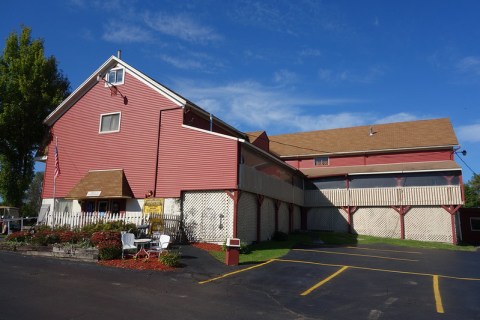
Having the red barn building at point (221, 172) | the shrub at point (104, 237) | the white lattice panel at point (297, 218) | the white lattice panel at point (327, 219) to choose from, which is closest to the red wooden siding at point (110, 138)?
the red barn building at point (221, 172)

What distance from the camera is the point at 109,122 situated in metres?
25.9

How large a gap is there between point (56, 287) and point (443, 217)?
27262mm

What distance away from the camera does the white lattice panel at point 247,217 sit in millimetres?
21395

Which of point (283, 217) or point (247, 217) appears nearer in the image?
point (247, 217)

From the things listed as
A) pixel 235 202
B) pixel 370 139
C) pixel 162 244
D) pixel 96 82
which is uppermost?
pixel 96 82

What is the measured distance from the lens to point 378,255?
20281 mm

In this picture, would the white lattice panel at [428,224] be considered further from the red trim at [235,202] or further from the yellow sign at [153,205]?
the yellow sign at [153,205]

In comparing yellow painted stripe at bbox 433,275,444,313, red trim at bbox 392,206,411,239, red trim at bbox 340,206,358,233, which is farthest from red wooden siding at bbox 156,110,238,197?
red trim at bbox 392,206,411,239

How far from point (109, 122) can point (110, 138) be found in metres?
1.21

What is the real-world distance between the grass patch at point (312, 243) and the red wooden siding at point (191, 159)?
389 centimetres

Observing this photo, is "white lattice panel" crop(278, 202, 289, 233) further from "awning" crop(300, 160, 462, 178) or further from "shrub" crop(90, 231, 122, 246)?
"shrub" crop(90, 231, 122, 246)

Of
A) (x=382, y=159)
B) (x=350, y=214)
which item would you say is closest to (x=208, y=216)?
(x=350, y=214)

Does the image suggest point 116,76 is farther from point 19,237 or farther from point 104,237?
point 104,237

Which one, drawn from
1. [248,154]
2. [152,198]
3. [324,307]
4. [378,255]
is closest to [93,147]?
[152,198]
